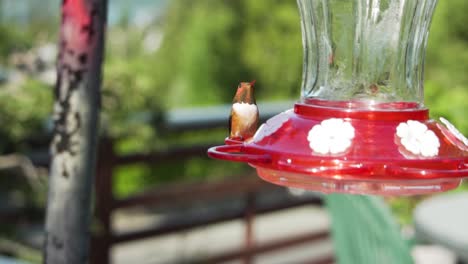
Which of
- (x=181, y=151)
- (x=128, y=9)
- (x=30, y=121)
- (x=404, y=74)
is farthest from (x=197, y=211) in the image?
(x=404, y=74)

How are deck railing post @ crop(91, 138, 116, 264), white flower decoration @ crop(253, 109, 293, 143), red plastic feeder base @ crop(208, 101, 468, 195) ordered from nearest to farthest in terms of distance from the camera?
red plastic feeder base @ crop(208, 101, 468, 195) < white flower decoration @ crop(253, 109, 293, 143) < deck railing post @ crop(91, 138, 116, 264)

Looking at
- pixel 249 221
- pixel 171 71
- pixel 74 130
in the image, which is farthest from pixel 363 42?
pixel 171 71

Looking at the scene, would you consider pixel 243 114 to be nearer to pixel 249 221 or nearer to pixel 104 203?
pixel 104 203

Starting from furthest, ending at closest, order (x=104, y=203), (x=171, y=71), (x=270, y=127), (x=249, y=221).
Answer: (x=171, y=71) < (x=249, y=221) < (x=104, y=203) < (x=270, y=127)

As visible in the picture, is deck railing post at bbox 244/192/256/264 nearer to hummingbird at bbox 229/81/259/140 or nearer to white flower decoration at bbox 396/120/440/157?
hummingbird at bbox 229/81/259/140

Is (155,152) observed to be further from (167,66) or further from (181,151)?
(167,66)

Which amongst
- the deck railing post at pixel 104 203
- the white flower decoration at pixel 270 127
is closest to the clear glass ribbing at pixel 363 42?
the white flower decoration at pixel 270 127

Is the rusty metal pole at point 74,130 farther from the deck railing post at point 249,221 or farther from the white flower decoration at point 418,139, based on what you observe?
the deck railing post at point 249,221

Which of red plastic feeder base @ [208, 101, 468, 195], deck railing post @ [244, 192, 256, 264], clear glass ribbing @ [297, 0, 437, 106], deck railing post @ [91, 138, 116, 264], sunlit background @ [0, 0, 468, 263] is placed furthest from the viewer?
deck railing post @ [244, 192, 256, 264]

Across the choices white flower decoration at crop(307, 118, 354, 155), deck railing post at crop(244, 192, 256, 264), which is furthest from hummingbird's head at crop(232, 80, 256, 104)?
deck railing post at crop(244, 192, 256, 264)
